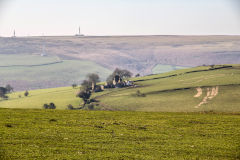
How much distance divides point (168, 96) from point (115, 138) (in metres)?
92.1

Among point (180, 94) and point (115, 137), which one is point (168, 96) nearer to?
point (180, 94)

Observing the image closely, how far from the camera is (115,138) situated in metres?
24.4

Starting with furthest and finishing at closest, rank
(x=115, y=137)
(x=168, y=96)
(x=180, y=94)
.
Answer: (x=180, y=94) → (x=168, y=96) → (x=115, y=137)

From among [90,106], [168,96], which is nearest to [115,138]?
[90,106]

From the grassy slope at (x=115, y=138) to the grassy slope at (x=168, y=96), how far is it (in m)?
65.1

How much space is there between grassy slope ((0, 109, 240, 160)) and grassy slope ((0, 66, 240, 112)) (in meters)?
65.1

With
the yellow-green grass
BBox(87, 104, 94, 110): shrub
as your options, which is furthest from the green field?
the yellow-green grass

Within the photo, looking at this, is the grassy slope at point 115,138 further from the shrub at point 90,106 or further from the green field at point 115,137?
the shrub at point 90,106

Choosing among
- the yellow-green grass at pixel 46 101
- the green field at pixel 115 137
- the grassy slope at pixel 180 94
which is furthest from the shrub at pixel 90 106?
the green field at pixel 115 137

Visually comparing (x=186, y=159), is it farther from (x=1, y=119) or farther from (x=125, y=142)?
(x=1, y=119)

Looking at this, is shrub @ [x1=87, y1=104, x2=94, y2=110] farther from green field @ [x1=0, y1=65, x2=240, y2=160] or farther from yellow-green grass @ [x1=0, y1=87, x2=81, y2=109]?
green field @ [x1=0, y1=65, x2=240, y2=160]

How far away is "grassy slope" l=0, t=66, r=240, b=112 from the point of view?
102m

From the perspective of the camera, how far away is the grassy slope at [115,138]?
20.4 meters

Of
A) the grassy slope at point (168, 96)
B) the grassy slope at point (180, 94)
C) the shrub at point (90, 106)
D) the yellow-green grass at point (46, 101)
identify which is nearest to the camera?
the grassy slope at point (180, 94)
